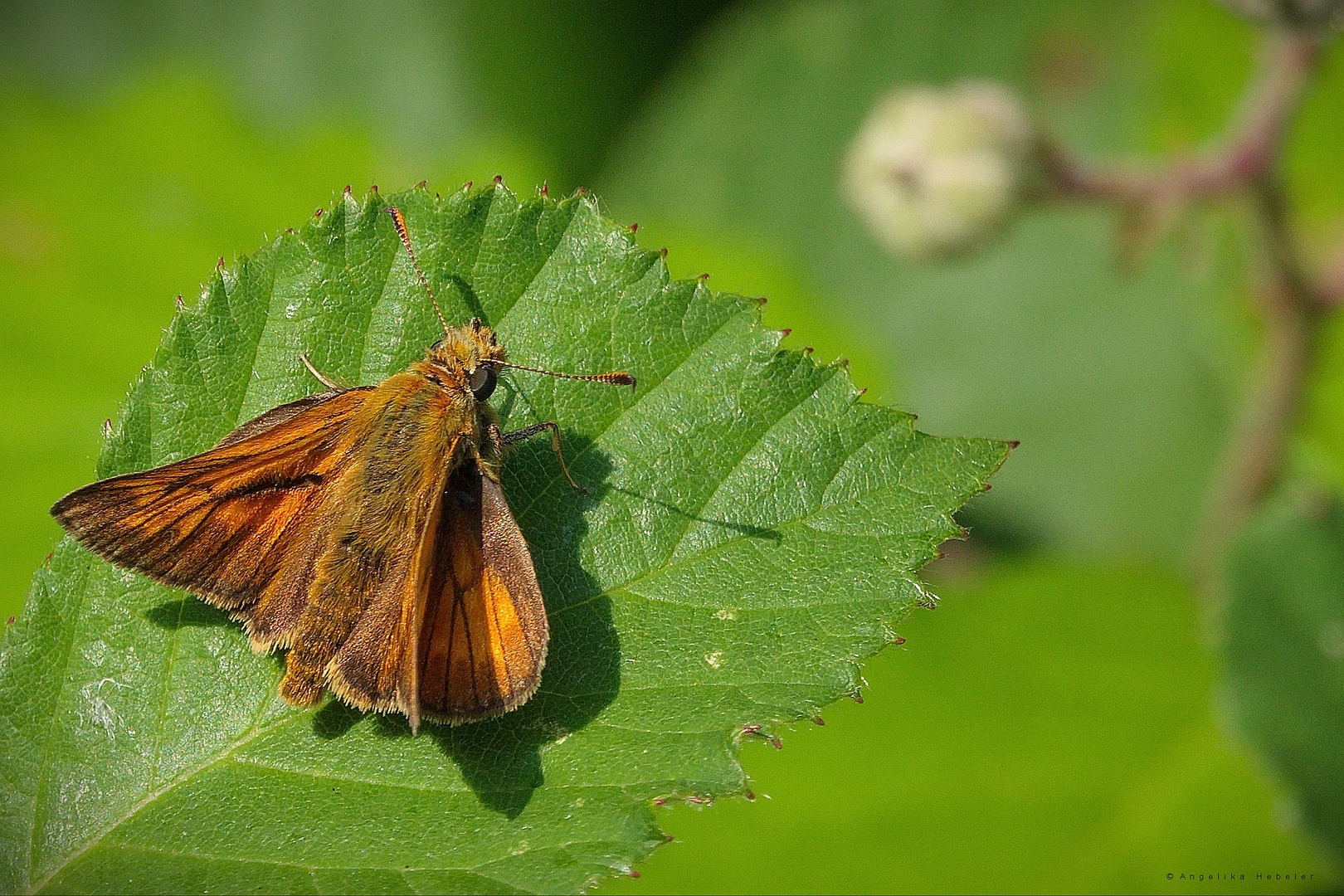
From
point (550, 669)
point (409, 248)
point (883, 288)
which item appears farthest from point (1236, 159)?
point (550, 669)

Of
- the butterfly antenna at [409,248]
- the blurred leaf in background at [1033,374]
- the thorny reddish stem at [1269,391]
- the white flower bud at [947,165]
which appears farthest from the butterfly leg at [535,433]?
the thorny reddish stem at [1269,391]

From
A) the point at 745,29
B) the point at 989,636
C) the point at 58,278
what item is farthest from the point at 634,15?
the point at 989,636

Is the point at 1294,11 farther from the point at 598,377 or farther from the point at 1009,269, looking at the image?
the point at 1009,269

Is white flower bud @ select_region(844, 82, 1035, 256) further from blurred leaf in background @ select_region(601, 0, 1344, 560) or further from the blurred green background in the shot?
blurred leaf in background @ select_region(601, 0, 1344, 560)

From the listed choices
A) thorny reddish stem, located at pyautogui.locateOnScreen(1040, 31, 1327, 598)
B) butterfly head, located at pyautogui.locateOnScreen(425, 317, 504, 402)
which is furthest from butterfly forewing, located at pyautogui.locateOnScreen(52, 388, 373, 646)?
thorny reddish stem, located at pyautogui.locateOnScreen(1040, 31, 1327, 598)

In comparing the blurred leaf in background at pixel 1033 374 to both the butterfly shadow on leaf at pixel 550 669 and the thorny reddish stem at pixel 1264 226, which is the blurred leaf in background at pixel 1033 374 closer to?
the thorny reddish stem at pixel 1264 226
